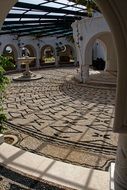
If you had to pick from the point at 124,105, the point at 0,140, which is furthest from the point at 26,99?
the point at 124,105

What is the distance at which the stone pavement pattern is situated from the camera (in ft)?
21.3

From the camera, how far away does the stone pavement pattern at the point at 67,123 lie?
648cm

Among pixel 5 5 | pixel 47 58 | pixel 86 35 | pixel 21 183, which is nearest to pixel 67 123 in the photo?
pixel 21 183

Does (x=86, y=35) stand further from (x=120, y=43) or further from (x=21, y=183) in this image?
(x=120, y=43)

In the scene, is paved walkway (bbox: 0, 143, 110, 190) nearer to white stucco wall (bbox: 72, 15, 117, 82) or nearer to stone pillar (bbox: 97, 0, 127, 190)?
stone pillar (bbox: 97, 0, 127, 190)

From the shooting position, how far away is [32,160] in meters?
5.90

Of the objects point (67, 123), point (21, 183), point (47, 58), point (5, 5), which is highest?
point (5, 5)

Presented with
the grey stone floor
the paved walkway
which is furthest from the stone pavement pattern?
the grey stone floor

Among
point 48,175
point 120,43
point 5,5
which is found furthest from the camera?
point 48,175

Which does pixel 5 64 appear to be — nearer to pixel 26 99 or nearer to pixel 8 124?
pixel 8 124

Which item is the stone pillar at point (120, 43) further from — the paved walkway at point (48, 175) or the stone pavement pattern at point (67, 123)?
the stone pavement pattern at point (67, 123)

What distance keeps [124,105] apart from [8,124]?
6.59 m

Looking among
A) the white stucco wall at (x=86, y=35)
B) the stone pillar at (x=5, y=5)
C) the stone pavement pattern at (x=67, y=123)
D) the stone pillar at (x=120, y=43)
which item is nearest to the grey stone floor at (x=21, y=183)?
the stone pavement pattern at (x=67, y=123)

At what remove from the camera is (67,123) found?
8.84 m
